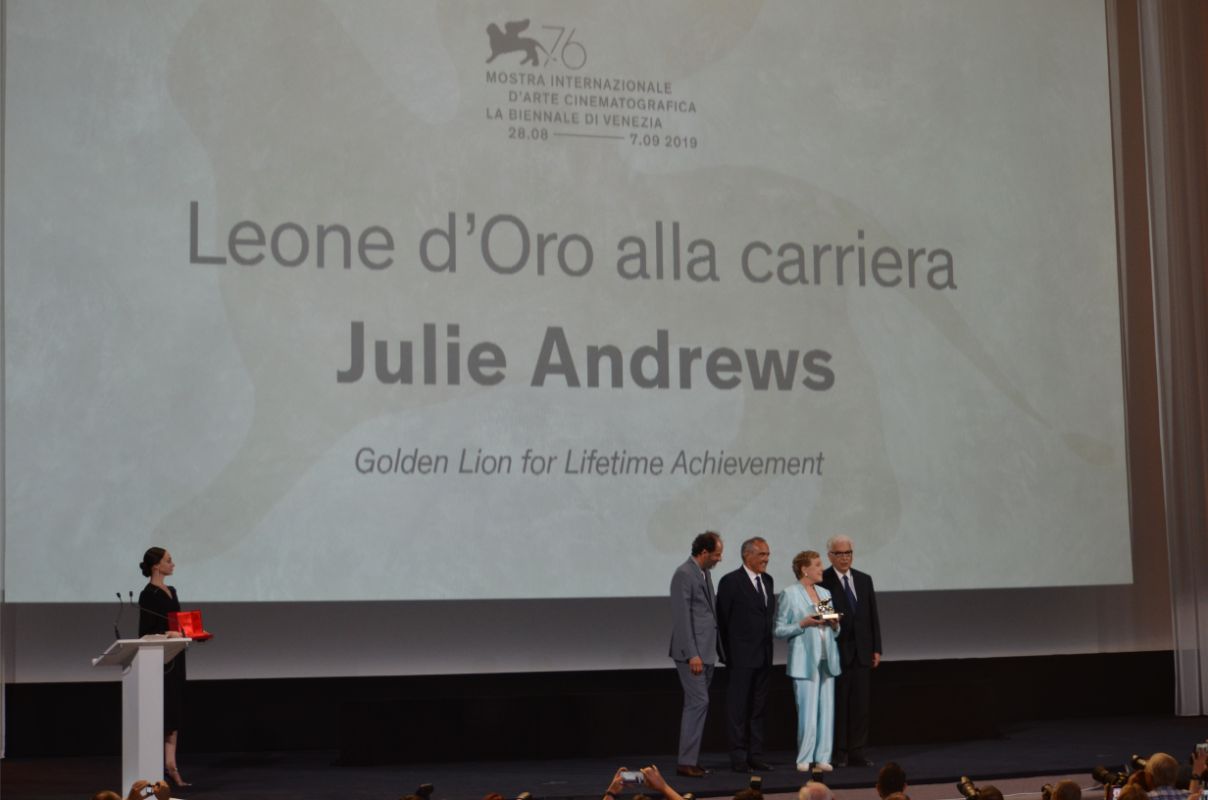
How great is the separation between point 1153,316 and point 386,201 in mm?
5445

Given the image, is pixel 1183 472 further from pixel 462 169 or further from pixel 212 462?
pixel 212 462

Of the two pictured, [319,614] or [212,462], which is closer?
[212,462]

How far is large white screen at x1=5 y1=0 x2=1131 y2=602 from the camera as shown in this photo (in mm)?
7793

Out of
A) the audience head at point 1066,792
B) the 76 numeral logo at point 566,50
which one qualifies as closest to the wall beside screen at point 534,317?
the 76 numeral logo at point 566,50

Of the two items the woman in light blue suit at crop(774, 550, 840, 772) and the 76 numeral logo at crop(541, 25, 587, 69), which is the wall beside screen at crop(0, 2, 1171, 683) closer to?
the 76 numeral logo at crop(541, 25, 587, 69)

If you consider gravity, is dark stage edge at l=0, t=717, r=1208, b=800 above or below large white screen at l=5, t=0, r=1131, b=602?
below

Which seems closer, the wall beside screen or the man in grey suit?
the man in grey suit

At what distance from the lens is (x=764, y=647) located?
24.9ft

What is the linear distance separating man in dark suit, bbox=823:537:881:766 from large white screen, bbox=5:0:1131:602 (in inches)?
32.8

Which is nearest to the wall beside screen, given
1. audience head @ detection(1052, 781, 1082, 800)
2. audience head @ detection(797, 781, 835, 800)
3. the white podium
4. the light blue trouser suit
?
the light blue trouser suit

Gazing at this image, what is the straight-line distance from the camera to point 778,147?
8898mm

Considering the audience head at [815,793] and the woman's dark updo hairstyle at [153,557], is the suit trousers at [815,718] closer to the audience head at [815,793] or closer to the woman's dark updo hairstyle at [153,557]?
the woman's dark updo hairstyle at [153,557]

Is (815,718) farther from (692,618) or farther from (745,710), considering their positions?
(692,618)

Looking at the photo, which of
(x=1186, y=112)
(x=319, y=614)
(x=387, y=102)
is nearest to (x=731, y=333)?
(x=387, y=102)
